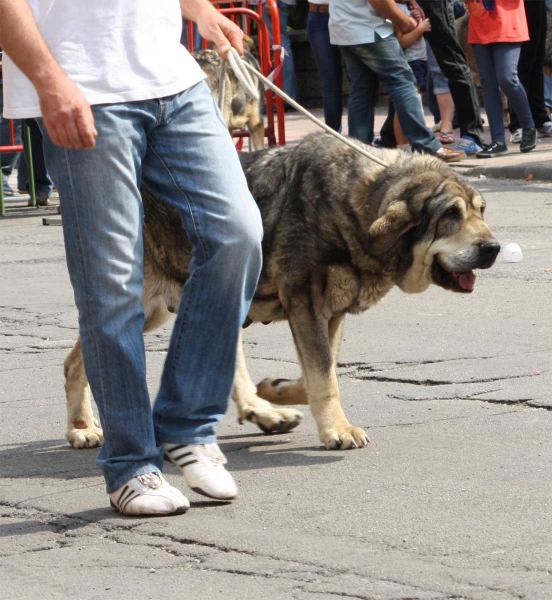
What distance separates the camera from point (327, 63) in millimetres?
12930

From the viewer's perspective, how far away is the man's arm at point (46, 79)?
348cm

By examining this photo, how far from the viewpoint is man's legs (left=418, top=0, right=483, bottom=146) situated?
12.5 meters

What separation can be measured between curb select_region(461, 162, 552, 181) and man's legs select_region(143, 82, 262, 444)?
8645 mm

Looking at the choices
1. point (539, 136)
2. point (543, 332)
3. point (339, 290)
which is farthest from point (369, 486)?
point (539, 136)

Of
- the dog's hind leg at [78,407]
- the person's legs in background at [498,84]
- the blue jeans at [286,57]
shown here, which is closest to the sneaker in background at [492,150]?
the person's legs in background at [498,84]

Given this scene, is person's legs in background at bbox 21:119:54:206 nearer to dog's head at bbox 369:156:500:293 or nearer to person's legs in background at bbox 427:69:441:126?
person's legs in background at bbox 427:69:441:126

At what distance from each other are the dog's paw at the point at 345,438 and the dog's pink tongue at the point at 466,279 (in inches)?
26.9

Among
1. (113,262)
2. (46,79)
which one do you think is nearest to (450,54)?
(113,262)

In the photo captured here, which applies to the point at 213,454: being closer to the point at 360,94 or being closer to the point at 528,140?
the point at 360,94

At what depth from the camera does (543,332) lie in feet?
20.8

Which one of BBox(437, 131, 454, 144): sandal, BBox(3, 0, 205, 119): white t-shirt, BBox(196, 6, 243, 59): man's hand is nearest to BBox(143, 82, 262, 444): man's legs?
BBox(3, 0, 205, 119): white t-shirt

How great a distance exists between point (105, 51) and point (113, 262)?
587 mm

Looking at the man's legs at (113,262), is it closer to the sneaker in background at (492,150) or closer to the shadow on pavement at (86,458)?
the shadow on pavement at (86,458)

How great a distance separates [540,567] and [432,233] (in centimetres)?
178
